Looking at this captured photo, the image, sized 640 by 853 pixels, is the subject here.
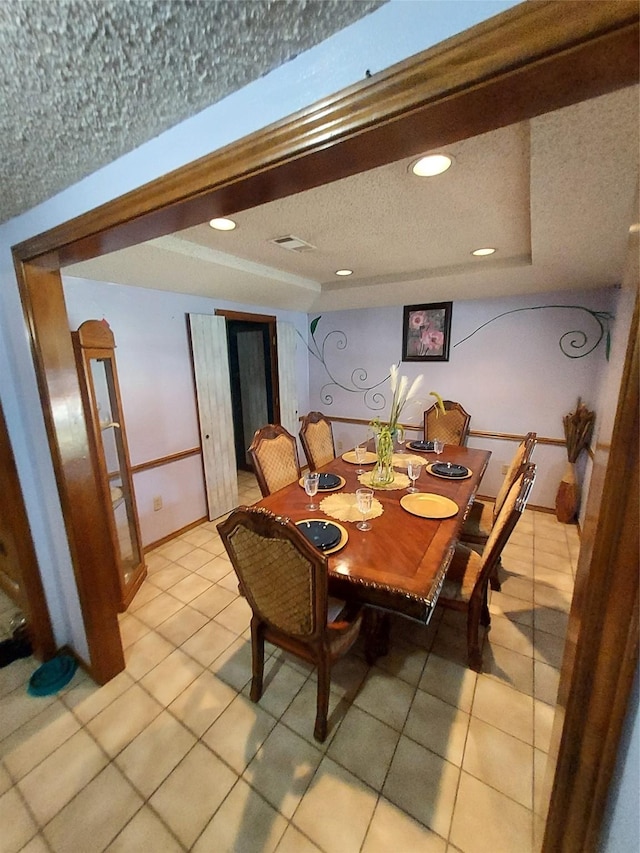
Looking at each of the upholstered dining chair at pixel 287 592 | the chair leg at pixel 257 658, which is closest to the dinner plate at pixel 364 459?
the upholstered dining chair at pixel 287 592

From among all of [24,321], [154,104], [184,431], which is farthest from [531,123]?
[184,431]

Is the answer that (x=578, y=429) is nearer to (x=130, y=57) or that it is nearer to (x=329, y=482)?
(x=329, y=482)

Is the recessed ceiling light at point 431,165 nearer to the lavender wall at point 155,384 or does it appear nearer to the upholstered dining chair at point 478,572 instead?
the upholstered dining chair at point 478,572

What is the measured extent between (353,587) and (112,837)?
3.69ft

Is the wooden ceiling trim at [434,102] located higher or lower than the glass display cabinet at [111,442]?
higher

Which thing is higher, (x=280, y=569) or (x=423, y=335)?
(x=423, y=335)

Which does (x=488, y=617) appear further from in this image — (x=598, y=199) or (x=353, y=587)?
(x=598, y=199)

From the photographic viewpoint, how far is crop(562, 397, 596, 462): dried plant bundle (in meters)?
2.80

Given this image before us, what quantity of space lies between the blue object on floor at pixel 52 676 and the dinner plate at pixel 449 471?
2.30 m

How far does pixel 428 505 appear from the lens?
5.68 feet

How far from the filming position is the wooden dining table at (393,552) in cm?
116

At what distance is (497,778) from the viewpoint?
Result: 3.93 ft

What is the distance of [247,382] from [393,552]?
3.70 m

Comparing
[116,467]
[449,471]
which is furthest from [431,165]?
[116,467]
